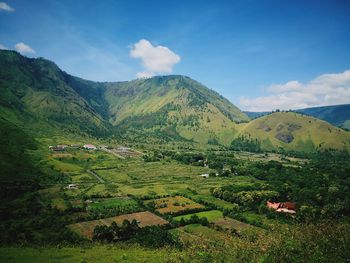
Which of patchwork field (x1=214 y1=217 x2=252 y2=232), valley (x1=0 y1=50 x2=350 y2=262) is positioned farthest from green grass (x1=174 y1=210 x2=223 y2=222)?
patchwork field (x1=214 y1=217 x2=252 y2=232)

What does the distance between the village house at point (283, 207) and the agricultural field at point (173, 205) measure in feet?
80.9

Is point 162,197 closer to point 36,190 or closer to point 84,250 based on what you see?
point 36,190

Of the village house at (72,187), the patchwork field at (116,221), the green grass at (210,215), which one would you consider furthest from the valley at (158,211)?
the green grass at (210,215)

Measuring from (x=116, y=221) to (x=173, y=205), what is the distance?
27791 mm

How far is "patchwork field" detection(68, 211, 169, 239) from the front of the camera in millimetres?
76625

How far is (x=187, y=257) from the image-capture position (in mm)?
26047

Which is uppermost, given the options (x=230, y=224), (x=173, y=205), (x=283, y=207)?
(x=283, y=207)

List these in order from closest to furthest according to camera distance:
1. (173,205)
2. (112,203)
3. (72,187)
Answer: (173,205)
(112,203)
(72,187)

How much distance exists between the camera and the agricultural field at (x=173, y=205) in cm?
10169

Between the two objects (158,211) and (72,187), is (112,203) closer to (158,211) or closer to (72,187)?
(158,211)

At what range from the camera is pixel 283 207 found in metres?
103

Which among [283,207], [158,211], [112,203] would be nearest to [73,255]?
[158,211]

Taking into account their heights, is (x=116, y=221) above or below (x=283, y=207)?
below

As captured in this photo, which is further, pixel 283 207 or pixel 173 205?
pixel 173 205
